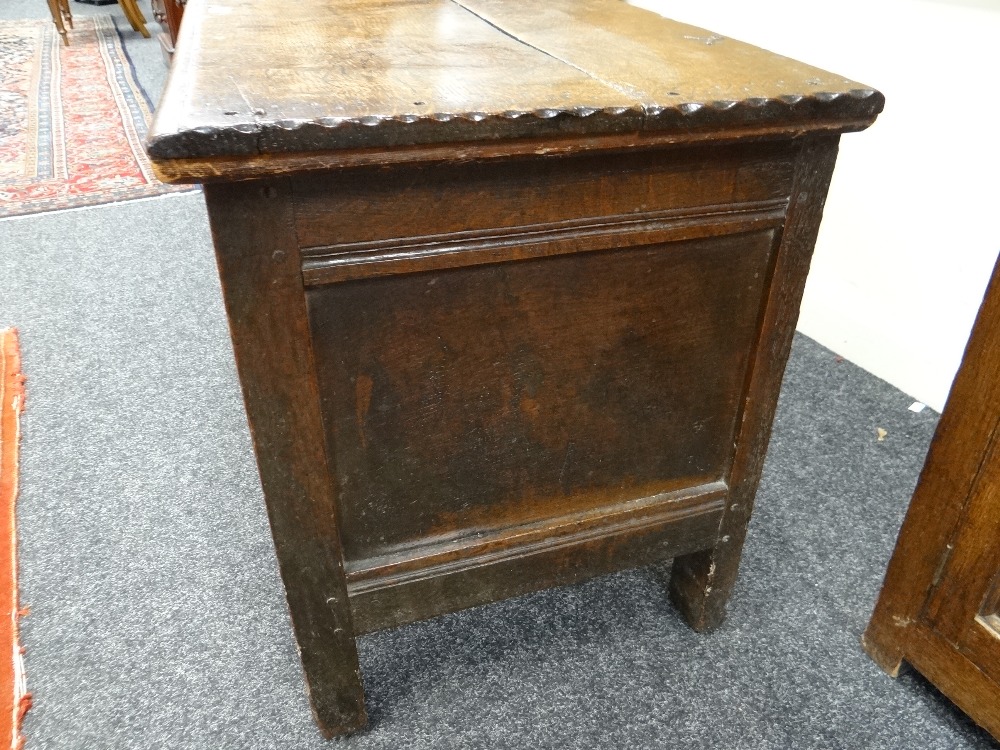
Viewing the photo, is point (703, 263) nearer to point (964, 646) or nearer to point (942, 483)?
point (942, 483)

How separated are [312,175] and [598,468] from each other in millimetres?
526

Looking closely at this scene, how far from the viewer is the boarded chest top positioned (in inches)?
26.1

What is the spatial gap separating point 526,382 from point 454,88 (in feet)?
1.10

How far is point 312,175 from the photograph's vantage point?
0.71 m

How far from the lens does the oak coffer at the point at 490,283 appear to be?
719 millimetres

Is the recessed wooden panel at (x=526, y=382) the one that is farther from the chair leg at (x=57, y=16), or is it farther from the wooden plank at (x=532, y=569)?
the chair leg at (x=57, y=16)

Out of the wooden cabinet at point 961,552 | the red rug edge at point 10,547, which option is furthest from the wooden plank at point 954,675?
the red rug edge at point 10,547

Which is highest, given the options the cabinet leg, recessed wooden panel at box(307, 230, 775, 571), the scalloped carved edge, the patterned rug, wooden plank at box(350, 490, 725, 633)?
the scalloped carved edge

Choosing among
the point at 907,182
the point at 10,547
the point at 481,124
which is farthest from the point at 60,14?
the point at 481,124

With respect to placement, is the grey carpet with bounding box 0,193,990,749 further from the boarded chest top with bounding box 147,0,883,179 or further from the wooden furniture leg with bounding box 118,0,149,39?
the wooden furniture leg with bounding box 118,0,149,39

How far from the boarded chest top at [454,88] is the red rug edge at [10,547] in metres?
0.91

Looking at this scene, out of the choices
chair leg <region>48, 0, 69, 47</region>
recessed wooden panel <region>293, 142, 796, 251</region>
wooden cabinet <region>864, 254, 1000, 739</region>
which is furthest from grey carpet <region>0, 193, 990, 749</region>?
chair leg <region>48, 0, 69, 47</region>

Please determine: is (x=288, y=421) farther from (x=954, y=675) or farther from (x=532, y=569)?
(x=954, y=675)

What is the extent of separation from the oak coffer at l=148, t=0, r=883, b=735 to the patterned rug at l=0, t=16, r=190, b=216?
6.91 ft
